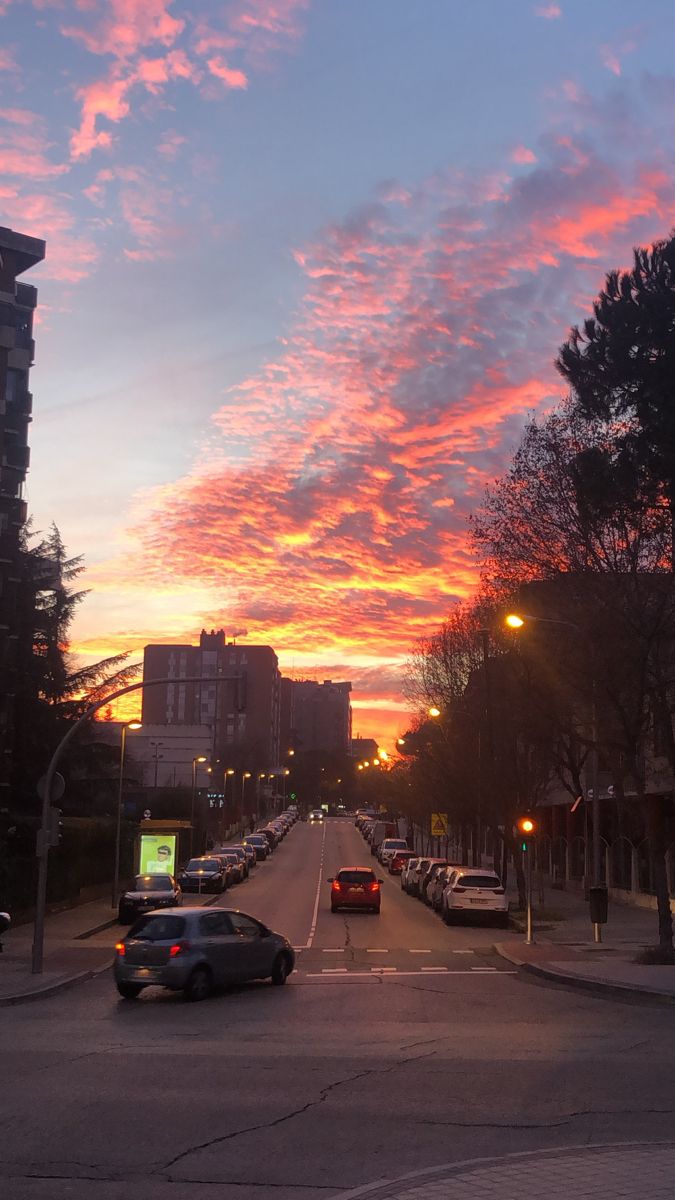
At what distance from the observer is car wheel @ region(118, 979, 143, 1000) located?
763 inches

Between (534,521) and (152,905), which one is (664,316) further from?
(152,905)

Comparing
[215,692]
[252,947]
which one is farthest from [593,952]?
[215,692]

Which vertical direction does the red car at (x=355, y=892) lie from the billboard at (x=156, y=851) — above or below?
below

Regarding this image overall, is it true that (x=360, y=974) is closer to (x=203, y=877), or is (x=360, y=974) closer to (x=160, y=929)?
(x=160, y=929)

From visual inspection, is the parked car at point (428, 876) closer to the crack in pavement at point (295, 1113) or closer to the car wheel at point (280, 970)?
the car wheel at point (280, 970)

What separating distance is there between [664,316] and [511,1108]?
19565 millimetres

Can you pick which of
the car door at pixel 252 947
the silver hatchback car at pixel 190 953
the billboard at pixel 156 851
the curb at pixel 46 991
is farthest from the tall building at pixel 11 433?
the silver hatchback car at pixel 190 953

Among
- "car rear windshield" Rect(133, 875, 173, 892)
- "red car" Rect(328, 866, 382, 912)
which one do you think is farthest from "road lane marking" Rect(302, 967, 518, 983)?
"red car" Rect(328, 866, 382, 912)

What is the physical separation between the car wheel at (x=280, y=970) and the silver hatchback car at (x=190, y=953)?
0.20 meters

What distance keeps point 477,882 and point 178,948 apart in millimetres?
19194

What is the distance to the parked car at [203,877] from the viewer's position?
4997 centimetres

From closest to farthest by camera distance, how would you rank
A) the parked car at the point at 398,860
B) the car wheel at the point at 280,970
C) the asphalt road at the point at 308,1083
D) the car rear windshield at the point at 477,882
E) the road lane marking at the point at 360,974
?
the asphalt road at the point at 308,1083
the car wheel at the point at 280,970
the road lane marking at the point at 360,974
the car rear windshield at the point at 477,882
the parked car at the point at 398,860

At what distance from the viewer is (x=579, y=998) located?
1934cm

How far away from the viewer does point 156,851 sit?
1935 inches
